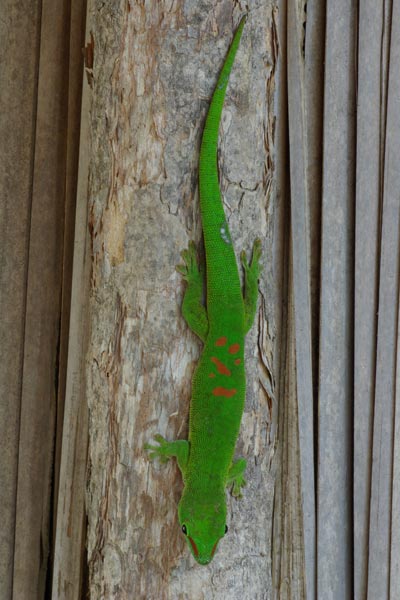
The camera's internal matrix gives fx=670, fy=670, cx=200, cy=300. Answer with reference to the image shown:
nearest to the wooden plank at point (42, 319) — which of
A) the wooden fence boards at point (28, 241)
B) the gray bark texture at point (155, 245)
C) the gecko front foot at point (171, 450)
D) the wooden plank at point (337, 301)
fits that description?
the wooden fence boards at point (28, 241)

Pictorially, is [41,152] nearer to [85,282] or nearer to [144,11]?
[85,282]

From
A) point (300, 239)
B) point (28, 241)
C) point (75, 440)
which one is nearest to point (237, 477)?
point (75, 440)

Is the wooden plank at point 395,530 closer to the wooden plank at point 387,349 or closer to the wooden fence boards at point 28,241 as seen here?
the wooden plank at point 387,349

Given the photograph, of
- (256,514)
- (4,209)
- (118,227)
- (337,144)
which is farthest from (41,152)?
(256,514)

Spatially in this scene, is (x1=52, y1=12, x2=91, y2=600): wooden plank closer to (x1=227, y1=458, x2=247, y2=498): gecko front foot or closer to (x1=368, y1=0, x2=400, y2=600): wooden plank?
(x1=227, y1=458, x2=247, y2=498): gecko front foot

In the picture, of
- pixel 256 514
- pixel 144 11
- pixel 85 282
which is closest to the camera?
pixel 144 11

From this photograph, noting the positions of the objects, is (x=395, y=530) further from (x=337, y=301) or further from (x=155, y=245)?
(x=155, y=245)
